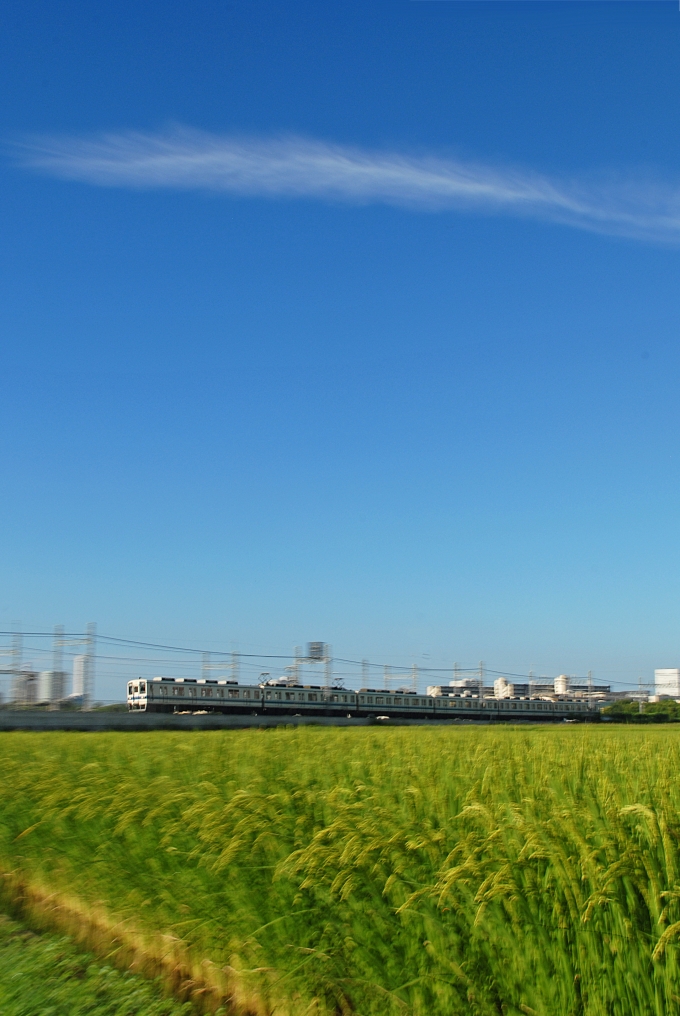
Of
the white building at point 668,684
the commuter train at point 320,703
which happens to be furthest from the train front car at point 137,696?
the white building at point 668,684

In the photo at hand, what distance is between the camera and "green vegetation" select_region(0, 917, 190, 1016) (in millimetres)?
4793

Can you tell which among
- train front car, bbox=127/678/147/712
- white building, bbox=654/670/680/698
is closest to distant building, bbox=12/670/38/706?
train front car, bbox=127/678/147/712

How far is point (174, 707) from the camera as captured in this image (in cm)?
4419

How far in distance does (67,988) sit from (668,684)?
119 m

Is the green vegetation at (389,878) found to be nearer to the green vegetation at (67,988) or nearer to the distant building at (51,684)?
the green vegetation at (67,988)

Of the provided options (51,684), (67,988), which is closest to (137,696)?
(51,684)

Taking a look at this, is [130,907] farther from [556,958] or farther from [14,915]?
[556,958]

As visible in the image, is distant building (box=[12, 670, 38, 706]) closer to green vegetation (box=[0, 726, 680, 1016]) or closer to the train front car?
the train front car

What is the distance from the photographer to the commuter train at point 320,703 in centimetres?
4438

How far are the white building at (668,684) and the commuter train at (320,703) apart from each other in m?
54.6

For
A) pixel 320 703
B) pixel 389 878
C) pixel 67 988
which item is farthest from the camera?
pixel 320 703

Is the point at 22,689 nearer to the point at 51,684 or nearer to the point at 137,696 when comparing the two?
the point at 137,696

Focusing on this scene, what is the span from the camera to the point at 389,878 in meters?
3.95

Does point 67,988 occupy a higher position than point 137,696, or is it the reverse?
point 137,696
